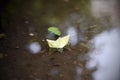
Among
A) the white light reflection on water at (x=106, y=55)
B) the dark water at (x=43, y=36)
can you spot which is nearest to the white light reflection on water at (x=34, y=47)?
Result: the dark water at (x=43, y=36)

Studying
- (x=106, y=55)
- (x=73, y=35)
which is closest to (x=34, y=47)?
(x=73, y=35)

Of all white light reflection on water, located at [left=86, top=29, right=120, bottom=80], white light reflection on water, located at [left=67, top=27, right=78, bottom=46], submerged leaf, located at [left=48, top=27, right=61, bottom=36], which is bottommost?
white light reflection on water, located at [left=86, top=29, right=120, bottom=80]

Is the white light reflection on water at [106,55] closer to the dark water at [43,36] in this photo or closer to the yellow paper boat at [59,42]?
the dark water at [43,36]

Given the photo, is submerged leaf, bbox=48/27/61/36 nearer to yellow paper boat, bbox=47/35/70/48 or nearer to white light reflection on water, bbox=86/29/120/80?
yellow paper boat, bbox=47/35/70/48

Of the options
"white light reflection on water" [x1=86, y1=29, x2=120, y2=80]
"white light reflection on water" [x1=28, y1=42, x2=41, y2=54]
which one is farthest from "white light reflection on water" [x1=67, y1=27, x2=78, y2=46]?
"white light reflection on water" [x1=28, y1=42, x2=41, y2=54]

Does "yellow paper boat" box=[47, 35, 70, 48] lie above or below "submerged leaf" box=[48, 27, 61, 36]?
below

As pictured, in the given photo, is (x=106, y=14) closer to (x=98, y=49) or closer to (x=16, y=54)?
(x=98, y=49)

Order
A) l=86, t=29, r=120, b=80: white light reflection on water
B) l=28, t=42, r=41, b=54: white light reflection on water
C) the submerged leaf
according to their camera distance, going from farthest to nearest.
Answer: the submerged leaf < l=28, t=42, r=41, b=54: white light reflection on water < l=86, t=29, r=120, b=80: white light reflection on water

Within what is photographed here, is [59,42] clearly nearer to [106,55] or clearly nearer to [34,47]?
[34,47]
